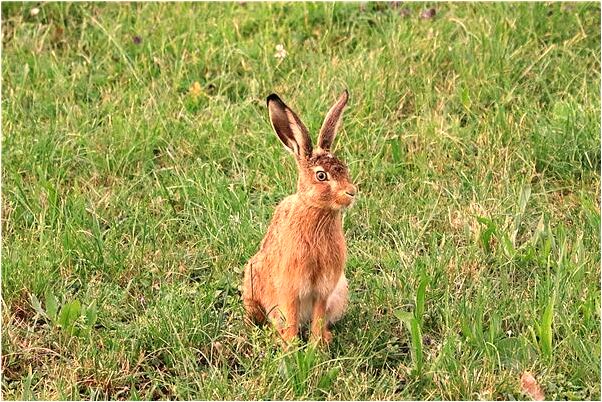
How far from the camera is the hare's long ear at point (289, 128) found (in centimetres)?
479

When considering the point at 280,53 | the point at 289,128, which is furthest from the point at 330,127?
the point at 280,53

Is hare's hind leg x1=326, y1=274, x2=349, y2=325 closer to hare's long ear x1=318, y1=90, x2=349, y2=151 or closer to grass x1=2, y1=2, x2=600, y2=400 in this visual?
grass x1=2, y1=2, x2=600, y2=400

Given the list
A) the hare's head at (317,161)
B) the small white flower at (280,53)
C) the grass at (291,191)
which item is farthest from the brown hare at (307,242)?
the small white flower at (280,53)

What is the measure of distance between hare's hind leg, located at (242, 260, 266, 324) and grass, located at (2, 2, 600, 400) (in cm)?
6

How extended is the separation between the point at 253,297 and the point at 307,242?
43 cm

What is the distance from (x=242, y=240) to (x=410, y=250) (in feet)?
2.52

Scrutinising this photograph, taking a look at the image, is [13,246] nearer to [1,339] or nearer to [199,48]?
[1,339]

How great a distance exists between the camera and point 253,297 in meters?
5.01

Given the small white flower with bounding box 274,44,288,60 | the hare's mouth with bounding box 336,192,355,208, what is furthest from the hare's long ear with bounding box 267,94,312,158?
the small white flower with bounding box 274,44,288,60

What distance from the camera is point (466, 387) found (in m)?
4.59

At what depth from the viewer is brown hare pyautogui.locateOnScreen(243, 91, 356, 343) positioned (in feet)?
15.4

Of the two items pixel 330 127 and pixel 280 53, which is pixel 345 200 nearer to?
pixel 330 127

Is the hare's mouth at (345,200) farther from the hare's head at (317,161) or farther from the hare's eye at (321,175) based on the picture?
the hare's eye at (321,175)

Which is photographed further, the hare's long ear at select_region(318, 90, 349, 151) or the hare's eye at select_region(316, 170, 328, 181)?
the hare's long ear at select_region(318, 90, 349, 151)
